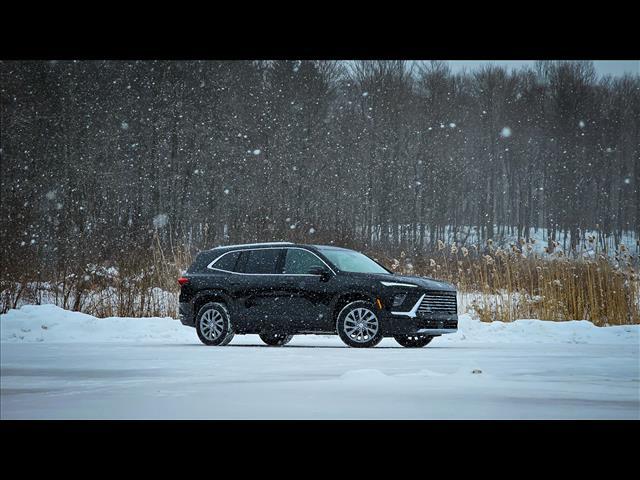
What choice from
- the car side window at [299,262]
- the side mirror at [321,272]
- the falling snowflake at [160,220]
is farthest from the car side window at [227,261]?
the falling snowflake at [160,220]

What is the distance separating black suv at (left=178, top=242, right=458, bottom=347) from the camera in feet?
45.1

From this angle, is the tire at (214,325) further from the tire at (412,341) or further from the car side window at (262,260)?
the tire at (412,341)

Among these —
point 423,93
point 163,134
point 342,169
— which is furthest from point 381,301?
point 423,93

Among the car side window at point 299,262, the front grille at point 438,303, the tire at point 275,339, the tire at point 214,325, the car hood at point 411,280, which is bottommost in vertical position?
the tire at point 275,339

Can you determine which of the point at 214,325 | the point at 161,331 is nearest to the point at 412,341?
the point at 214,325

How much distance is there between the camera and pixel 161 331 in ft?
53.5

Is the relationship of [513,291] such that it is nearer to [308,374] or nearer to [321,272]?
[321,272]

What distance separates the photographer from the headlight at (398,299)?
13641 mm

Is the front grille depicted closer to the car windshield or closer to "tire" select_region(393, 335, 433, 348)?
"tire" select_region(393, 335, 433, 348)

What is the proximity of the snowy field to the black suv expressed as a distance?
1.09 feet

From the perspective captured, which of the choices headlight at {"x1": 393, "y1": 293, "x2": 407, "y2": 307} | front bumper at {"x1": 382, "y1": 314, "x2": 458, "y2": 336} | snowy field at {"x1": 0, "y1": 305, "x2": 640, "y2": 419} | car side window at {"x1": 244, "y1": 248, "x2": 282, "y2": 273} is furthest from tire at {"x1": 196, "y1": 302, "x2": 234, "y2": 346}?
headlight at {"x1": 393, "y1": 293, "x2": 407, "y2": 307}

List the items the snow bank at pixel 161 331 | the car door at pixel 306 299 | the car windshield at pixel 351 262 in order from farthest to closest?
the snow bank at pixel 161 331 < the car windshield at pixel 351 262 < the car door at pixel 306 299

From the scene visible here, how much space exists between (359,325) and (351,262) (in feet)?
4.24

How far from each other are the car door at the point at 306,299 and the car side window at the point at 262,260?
0.99ft
